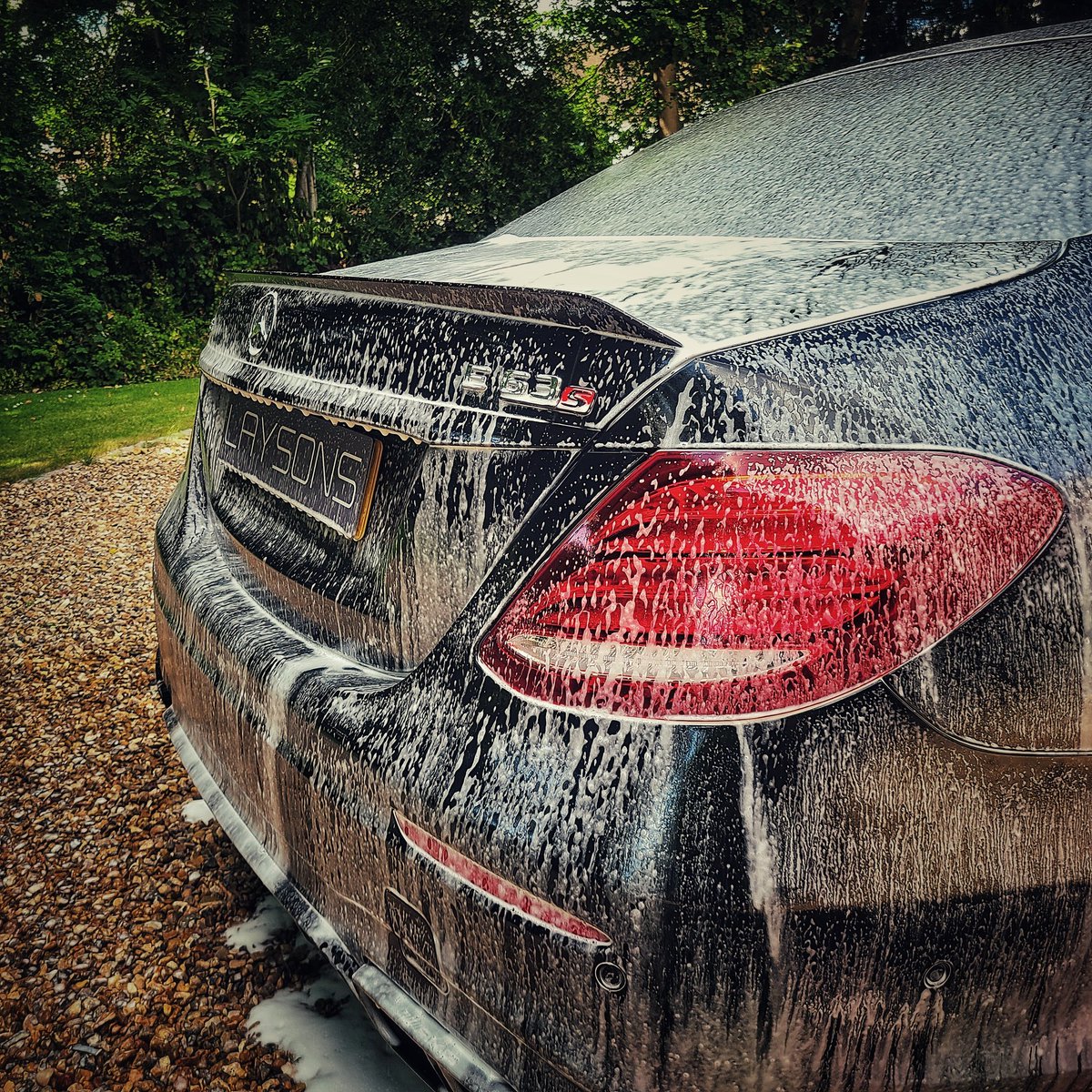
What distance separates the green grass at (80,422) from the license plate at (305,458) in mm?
6289

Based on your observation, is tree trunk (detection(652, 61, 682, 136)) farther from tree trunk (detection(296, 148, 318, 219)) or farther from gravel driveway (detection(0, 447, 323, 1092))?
gravel driveway (detection(0, 447, 323, 1092))

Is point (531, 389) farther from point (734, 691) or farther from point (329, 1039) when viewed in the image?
Answer: point (329, 1039)

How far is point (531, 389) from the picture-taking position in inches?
45.6

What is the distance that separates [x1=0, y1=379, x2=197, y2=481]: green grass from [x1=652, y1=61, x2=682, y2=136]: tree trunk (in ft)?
22.3

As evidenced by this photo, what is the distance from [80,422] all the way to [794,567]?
9.82 metres

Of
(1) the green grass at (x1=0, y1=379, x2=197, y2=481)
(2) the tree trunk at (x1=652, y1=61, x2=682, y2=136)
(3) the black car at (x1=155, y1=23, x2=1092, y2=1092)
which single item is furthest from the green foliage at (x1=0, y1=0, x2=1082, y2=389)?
(3) the black car at (x1=155, y1=23, x2=1092, y2=1092)

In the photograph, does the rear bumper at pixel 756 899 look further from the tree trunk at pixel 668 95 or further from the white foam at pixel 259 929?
the tree trunk at pixel 668 95

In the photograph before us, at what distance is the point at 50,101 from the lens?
14805 mm

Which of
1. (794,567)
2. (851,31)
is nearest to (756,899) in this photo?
(794,567)

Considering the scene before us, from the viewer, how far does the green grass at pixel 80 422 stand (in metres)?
7.88

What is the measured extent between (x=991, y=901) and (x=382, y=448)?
981 mm

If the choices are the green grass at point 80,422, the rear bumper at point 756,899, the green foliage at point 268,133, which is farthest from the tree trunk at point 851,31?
the rear bumper at point 756,899

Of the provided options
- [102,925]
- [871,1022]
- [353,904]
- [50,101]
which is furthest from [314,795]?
[50,101]

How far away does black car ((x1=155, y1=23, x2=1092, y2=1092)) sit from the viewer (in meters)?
1.01
